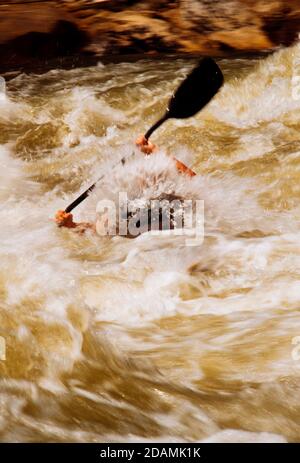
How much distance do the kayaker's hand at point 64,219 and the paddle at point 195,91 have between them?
84 centimetres

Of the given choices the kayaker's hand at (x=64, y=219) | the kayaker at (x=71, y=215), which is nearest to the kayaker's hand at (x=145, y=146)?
the kayaker at (x=71, y=215)

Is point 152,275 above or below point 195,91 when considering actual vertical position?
below

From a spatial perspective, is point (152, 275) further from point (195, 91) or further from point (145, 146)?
point (195, 91)

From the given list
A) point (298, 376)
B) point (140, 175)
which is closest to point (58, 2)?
point (140, 175)

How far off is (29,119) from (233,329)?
330cm

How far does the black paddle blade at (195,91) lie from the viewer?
4090 millimetres

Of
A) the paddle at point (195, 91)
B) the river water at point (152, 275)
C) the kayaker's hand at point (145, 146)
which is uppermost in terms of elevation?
the paddle at point (195, 91)

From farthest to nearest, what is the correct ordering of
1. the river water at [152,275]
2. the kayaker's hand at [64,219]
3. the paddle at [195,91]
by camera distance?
the paddle at [195,91], the kayaker's hand at [64,219], the river water at [152,275]

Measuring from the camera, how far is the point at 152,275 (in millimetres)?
3510

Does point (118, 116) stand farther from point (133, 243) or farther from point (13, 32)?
point (133, 243)

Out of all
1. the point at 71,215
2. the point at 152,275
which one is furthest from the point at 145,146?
the point at 152,275

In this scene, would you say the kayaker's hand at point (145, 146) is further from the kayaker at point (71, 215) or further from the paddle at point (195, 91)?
the paddle at point (195, 91)

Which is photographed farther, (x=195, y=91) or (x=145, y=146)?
(x=195, y=91)

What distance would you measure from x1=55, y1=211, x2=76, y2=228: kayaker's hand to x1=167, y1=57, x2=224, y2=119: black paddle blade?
0.86 metres
